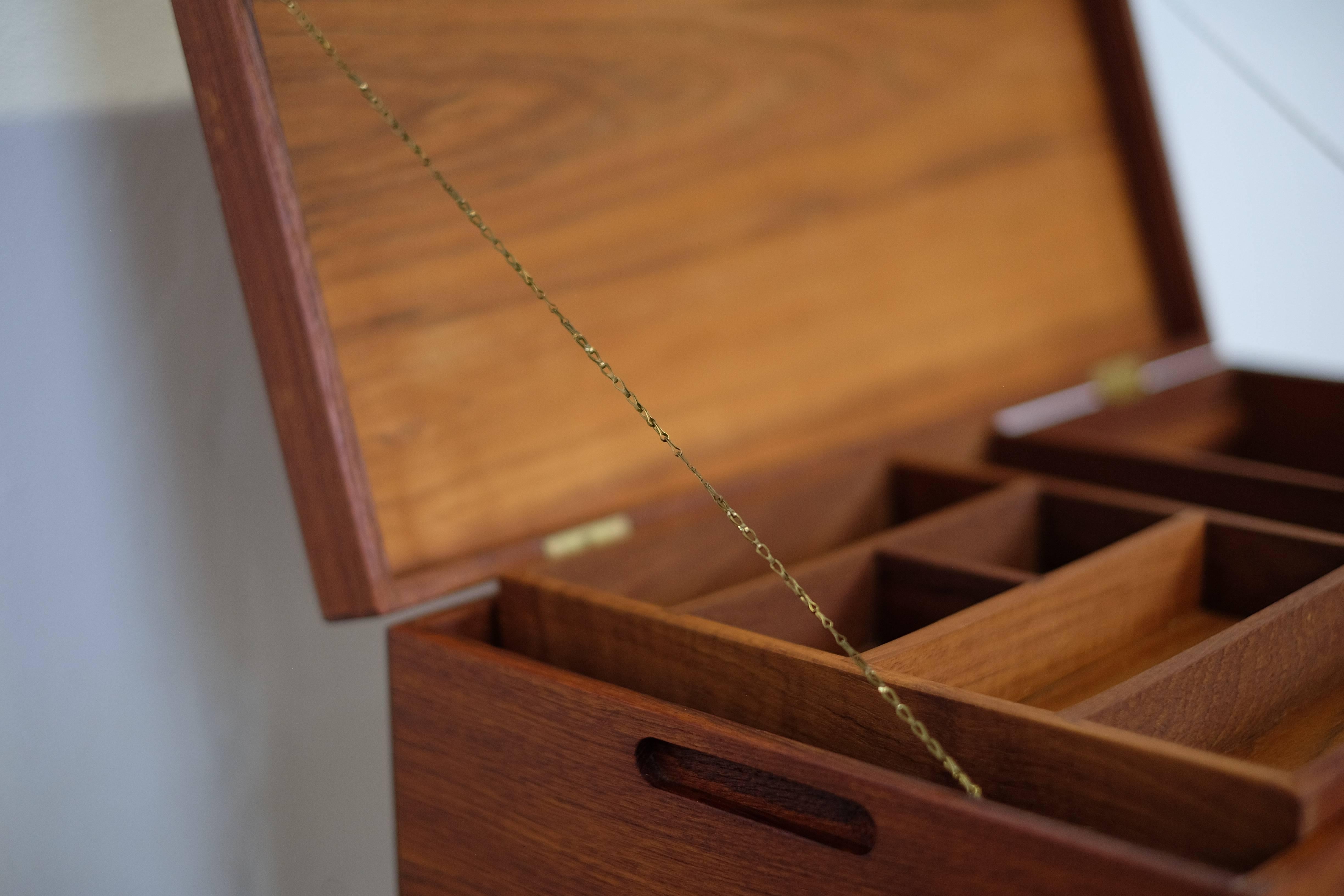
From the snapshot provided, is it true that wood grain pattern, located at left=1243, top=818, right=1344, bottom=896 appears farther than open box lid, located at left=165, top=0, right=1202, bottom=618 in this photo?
No

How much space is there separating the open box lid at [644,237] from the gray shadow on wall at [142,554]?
0.62 feet

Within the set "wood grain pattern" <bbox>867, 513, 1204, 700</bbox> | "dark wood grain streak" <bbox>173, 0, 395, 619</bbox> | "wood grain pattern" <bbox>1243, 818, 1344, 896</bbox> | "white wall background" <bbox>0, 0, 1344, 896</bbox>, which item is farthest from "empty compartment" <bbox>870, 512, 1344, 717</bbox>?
"white wall background" <bbox>0, 0, 1344, 896</bbox>

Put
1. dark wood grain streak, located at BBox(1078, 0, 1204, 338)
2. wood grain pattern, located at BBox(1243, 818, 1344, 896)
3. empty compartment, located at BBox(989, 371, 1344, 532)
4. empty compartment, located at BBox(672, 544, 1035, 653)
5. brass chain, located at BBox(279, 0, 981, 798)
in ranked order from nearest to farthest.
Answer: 1. wood grain pattern, located at BBox(1243, 818, 1344, 896)
2. brass chain, located at BBox(279, 0, 981, 798)
3. empty compartment, located at BBox(672, 544, 1035, 653)
4. empty compartment, located at BBox(989, 371, 1344, 532)
5. dark wood grain streak, located at BBox(1078, 0, 1204, 338)

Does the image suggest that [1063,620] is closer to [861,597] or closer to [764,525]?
[861,597]

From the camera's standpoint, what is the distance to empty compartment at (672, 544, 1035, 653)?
771 mm

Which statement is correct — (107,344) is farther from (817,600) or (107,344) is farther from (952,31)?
(952,31)

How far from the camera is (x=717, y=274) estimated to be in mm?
990

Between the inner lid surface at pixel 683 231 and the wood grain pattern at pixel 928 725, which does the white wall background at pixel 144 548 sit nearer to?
the inner lid surface at pixel 683 231

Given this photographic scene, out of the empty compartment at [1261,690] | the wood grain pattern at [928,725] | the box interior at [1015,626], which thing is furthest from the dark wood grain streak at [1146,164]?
the wood grain pattern at [928,725]

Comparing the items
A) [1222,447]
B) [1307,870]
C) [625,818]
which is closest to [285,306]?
[625,818]

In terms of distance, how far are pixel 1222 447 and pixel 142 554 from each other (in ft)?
3.48

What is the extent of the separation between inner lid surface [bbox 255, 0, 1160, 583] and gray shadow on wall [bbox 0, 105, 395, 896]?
0.19 m

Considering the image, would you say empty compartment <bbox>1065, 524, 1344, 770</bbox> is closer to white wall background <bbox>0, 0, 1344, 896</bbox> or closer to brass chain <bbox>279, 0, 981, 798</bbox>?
brass chain <bbox>279, 0, 981, 798</bbox>

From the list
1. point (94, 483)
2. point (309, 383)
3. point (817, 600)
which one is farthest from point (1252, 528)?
point (94, 483)
